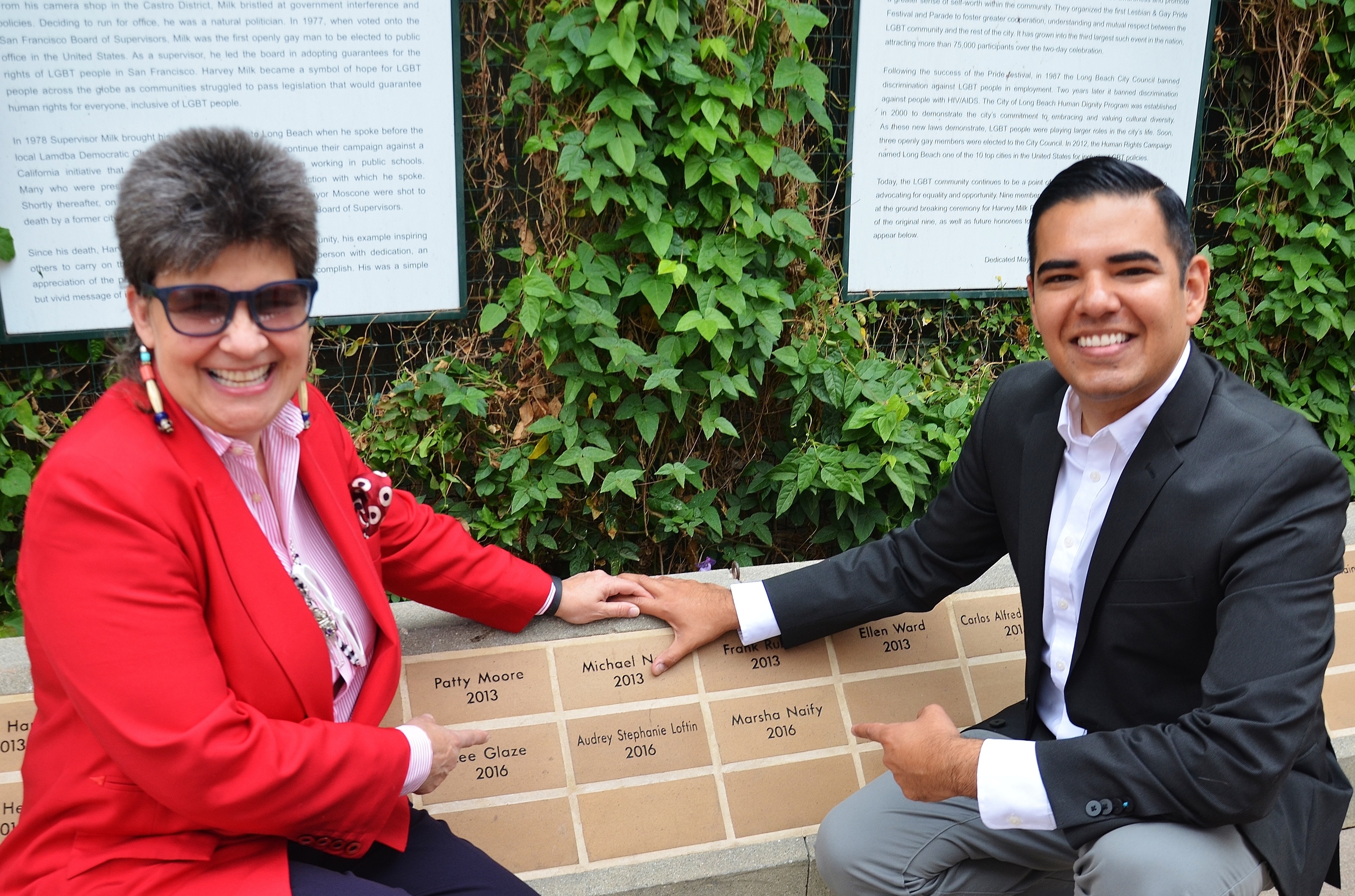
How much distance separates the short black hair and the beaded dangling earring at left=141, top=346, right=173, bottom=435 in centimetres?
170

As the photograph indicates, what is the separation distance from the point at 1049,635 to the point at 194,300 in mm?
1878

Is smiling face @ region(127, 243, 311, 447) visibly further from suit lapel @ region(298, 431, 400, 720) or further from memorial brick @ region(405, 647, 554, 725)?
memorial brick @ region(405, 647, 554, 725)

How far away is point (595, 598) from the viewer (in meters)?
2.68

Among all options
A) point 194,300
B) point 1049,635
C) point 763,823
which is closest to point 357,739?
point 194,300

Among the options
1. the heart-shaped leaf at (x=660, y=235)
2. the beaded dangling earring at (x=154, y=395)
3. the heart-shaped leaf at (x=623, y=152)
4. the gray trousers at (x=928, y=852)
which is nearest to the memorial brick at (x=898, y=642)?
the gray trousers at (x=928, y=852)

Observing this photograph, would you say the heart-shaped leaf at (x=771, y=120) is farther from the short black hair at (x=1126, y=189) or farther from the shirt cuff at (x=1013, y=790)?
the shirt cuff at (x=1013, y=790)

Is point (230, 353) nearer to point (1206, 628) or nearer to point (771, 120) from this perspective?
point (1206, 628)

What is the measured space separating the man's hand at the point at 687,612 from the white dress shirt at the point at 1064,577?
0.81 m

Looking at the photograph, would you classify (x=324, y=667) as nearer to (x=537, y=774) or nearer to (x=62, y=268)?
(x=537, y=774)

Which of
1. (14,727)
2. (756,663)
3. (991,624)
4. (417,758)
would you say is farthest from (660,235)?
(14,727)

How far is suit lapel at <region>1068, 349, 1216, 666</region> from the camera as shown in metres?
2.02

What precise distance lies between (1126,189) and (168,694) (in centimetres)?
192

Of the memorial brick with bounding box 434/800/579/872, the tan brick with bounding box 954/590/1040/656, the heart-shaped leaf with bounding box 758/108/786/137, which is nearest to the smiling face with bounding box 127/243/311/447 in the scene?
the memorial brick with bounding box 434/800/579/872

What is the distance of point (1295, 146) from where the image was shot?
3889mm
